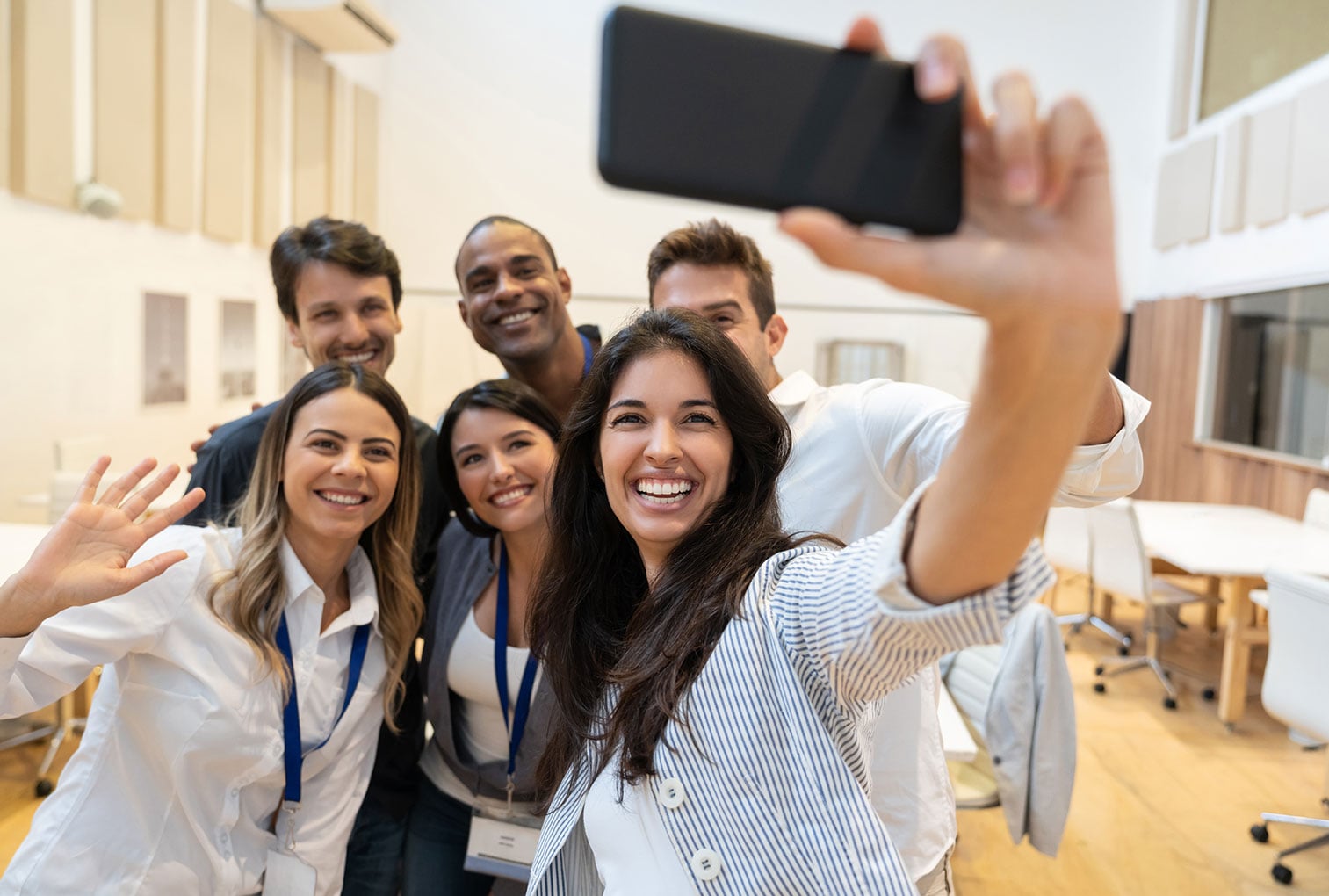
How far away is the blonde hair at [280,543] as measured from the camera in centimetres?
190

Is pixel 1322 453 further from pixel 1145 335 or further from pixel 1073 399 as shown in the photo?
pixel 1073 399

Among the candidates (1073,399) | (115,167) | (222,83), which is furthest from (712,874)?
(222,83)

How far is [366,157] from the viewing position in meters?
8.57

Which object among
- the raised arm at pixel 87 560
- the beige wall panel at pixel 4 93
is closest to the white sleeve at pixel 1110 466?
the raised arm at pixel 87 560

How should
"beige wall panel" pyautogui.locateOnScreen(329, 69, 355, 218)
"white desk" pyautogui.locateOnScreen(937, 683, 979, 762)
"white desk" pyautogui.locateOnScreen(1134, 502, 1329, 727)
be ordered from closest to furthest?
"white desk" pyautogui.locateOnScreen(937, 683, 979, 762)
"white desk" pyautogui.locateOnScreen(1134, 502, 1329, 727)
"beige wall panel" pyautogui.locateOnScreen(329, 69, 355, 218)

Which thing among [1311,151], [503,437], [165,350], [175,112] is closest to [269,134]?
[175,112]

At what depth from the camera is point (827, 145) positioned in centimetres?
60

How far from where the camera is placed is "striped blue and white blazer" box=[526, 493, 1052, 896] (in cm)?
99

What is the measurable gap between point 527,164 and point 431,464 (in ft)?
22.4

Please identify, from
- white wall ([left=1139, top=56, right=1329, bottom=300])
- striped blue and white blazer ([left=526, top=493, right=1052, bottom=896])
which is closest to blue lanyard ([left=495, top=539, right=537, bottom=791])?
striped blue and white blazer ([left=526, top=493, right=1052, bottom=896])

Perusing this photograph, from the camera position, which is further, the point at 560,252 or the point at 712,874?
the point at 560,252

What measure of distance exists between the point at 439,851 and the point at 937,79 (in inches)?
85.4

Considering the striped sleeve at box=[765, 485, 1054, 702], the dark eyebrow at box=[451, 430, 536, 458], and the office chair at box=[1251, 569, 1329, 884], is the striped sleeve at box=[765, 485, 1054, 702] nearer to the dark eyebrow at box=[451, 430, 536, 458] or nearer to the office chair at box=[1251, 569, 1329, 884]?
the dark eyebrow at box=[451, 430, 536, 458]

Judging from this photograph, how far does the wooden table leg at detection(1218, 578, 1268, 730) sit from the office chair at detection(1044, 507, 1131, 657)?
896mm
